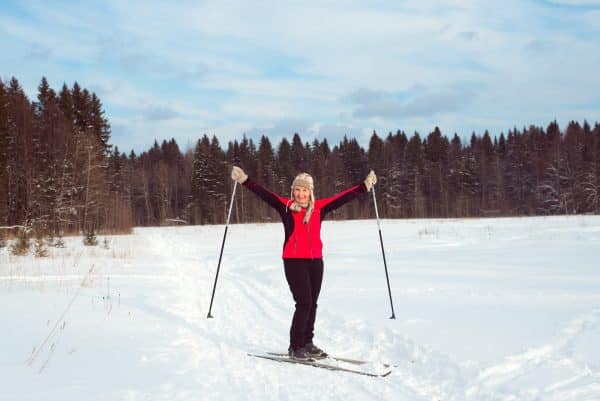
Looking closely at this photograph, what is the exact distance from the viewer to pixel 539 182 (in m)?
63.5

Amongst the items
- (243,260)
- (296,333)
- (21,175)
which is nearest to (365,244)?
(243,260)

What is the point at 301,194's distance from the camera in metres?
5.39

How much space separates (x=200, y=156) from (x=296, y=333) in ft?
199

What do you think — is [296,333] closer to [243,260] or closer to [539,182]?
[243,260]

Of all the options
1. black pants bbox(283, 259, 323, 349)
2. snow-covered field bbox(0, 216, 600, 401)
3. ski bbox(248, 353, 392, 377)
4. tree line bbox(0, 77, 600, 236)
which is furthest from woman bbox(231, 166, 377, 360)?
tree line bbox(0, 77, 600, 236)

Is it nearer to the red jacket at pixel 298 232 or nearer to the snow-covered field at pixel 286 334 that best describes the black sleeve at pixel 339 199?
the red jacket at pixel 298 232

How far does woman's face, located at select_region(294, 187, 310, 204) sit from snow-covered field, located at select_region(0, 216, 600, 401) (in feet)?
6.07

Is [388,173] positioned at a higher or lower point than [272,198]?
higher

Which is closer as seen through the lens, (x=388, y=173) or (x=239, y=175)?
(x=239, y=175)

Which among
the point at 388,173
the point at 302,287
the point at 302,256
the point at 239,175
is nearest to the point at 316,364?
the point at 302,287

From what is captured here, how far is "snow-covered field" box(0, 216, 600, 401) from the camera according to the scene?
4156 mm

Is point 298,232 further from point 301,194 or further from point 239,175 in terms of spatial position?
point 239,175

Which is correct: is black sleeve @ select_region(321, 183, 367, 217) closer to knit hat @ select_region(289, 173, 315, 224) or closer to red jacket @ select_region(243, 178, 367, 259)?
red jacket @ select_region(243, 178, 367, 259)

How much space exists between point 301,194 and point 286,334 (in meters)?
2.30
